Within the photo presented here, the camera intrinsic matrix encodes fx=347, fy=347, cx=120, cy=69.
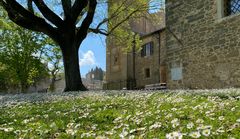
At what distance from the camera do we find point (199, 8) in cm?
1738

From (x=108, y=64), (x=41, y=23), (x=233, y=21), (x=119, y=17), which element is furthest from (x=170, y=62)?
(x=108, y=64)

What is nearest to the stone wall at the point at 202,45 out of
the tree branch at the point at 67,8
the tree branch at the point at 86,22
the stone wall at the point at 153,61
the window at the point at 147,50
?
the tree branch at the point at 86,22

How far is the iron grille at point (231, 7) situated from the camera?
1592 centimetres

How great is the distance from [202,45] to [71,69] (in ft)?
22.3

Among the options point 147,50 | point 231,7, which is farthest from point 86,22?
point 147,50

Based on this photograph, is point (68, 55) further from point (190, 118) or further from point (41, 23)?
point (190, 118)

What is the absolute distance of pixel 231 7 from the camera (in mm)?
16219

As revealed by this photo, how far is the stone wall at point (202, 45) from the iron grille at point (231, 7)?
44cm

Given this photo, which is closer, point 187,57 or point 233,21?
point 233,21

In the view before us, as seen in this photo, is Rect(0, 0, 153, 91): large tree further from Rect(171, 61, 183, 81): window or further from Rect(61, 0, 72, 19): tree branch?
Rect(171, 61, 183, 81): window

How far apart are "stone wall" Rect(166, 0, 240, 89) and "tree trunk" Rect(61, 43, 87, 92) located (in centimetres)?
511

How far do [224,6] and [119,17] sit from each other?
39.8 feet

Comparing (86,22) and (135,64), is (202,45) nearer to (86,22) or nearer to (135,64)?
(86,22)

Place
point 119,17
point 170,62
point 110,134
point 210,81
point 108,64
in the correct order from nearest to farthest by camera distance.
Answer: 1. point 110,134
2. point 210,81
3. point 170,62
4. point 119,17
5. point 108,64
